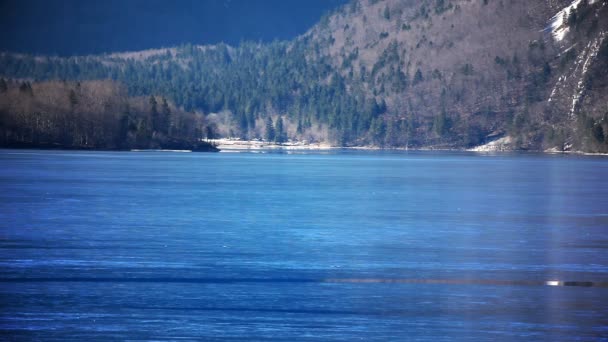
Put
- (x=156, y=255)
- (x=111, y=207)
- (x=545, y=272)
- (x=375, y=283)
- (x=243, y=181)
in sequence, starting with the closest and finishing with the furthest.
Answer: (x=375, y=283), (x=545, y=272), (x=156, y=255), (x=111, y=207), (x=243, y=181)

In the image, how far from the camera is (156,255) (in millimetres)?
30953

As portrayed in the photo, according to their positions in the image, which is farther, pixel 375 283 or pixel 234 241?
pixel 234 241

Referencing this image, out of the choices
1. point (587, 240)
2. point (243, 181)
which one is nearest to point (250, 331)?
point (587, 240)

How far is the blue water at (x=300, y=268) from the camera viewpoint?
20.6 meters

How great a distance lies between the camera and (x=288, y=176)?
87.1m

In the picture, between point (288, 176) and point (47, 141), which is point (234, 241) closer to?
point (288, 176)

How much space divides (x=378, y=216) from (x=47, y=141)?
161760 millimetres

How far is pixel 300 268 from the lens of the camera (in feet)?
93.0

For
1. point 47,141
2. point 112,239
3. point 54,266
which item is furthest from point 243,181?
point 47,141

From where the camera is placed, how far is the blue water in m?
20.6

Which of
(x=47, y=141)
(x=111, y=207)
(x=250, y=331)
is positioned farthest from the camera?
(x=47, y=141)

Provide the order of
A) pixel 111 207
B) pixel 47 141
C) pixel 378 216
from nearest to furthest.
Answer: pixel 378 216, pixel 111 207, pixel 47 141

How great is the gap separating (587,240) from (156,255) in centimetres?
1656

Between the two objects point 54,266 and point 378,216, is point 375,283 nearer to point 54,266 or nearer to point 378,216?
point 54,266
